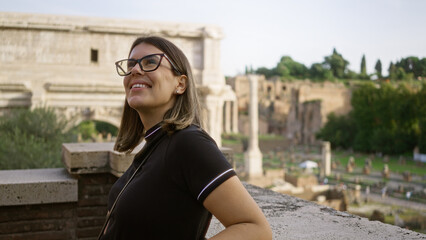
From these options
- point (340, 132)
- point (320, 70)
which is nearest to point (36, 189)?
point (340, 132)

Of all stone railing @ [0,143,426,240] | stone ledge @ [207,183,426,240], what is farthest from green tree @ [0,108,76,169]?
stone ledge @ [207,183,426,240]

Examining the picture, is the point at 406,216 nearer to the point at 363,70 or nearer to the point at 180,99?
the point at 180,99

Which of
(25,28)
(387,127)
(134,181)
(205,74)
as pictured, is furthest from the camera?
(387,127)

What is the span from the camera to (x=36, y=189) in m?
2.58

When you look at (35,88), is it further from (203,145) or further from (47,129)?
(203,145)

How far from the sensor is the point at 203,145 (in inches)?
43.9

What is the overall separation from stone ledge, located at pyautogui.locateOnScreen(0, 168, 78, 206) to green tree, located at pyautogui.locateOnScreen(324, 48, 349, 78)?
64.6m

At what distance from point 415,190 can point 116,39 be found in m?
14.2

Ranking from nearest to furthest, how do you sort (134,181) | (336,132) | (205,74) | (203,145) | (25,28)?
(203,145) → (134,181) → (25,28) → (205,74) → (336,132)

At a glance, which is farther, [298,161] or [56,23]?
[298,161]

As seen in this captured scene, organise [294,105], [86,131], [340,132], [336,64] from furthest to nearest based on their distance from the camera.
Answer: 1. [336,64]
2. [294,105]
3. [340,132]
4. [86,131]

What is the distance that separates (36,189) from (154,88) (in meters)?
1.56

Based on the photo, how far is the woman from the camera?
3.51ft

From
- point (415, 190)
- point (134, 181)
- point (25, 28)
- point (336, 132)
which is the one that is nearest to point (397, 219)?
point (415, 190)
